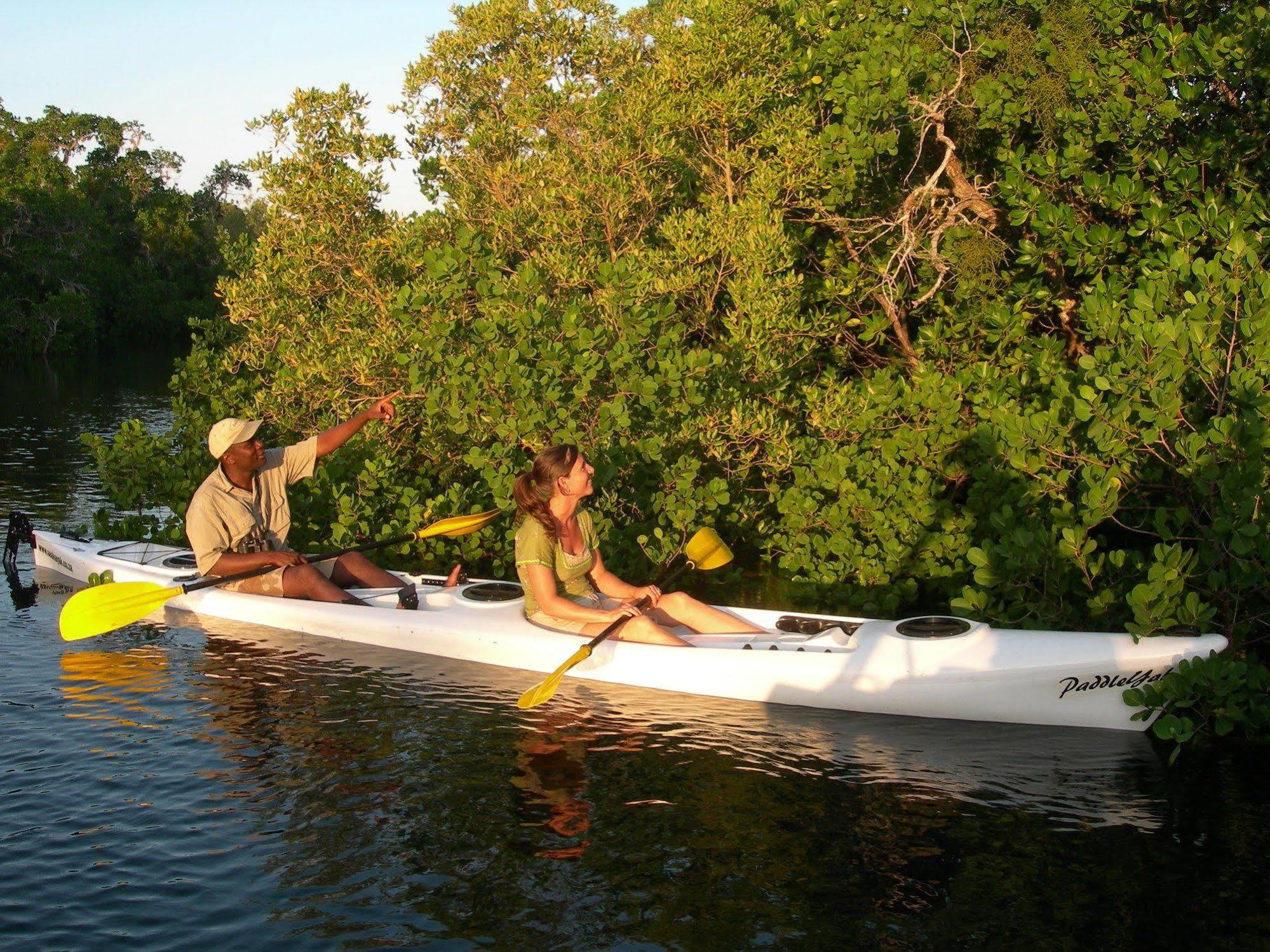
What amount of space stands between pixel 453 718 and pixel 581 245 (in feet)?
19.8

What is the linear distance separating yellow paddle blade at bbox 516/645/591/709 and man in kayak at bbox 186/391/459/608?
199cm

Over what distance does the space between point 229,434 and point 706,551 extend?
3482 millimetres

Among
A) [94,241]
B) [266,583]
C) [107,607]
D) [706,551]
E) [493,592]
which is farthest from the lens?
[94,241]

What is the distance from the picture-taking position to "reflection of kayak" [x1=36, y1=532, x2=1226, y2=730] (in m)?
6.57

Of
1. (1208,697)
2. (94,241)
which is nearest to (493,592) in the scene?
(1208,697)

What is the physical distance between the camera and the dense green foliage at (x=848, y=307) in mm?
7086

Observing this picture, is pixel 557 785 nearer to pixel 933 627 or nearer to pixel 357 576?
pixel 933 627

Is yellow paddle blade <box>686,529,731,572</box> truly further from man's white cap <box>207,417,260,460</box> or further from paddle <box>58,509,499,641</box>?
man's white cap <box>207,417,260,460</box>

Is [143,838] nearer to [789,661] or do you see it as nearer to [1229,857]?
[789,661]

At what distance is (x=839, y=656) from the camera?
22.9ft

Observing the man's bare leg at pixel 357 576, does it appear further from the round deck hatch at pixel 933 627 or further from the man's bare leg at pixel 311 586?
the round deck hatch at pixel 933 627

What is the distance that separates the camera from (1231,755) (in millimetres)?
6285

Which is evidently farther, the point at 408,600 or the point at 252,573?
the point at 408,600

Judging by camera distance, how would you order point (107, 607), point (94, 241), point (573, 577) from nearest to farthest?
point (573, 577) < point (107, 607) < point (94, 241)
